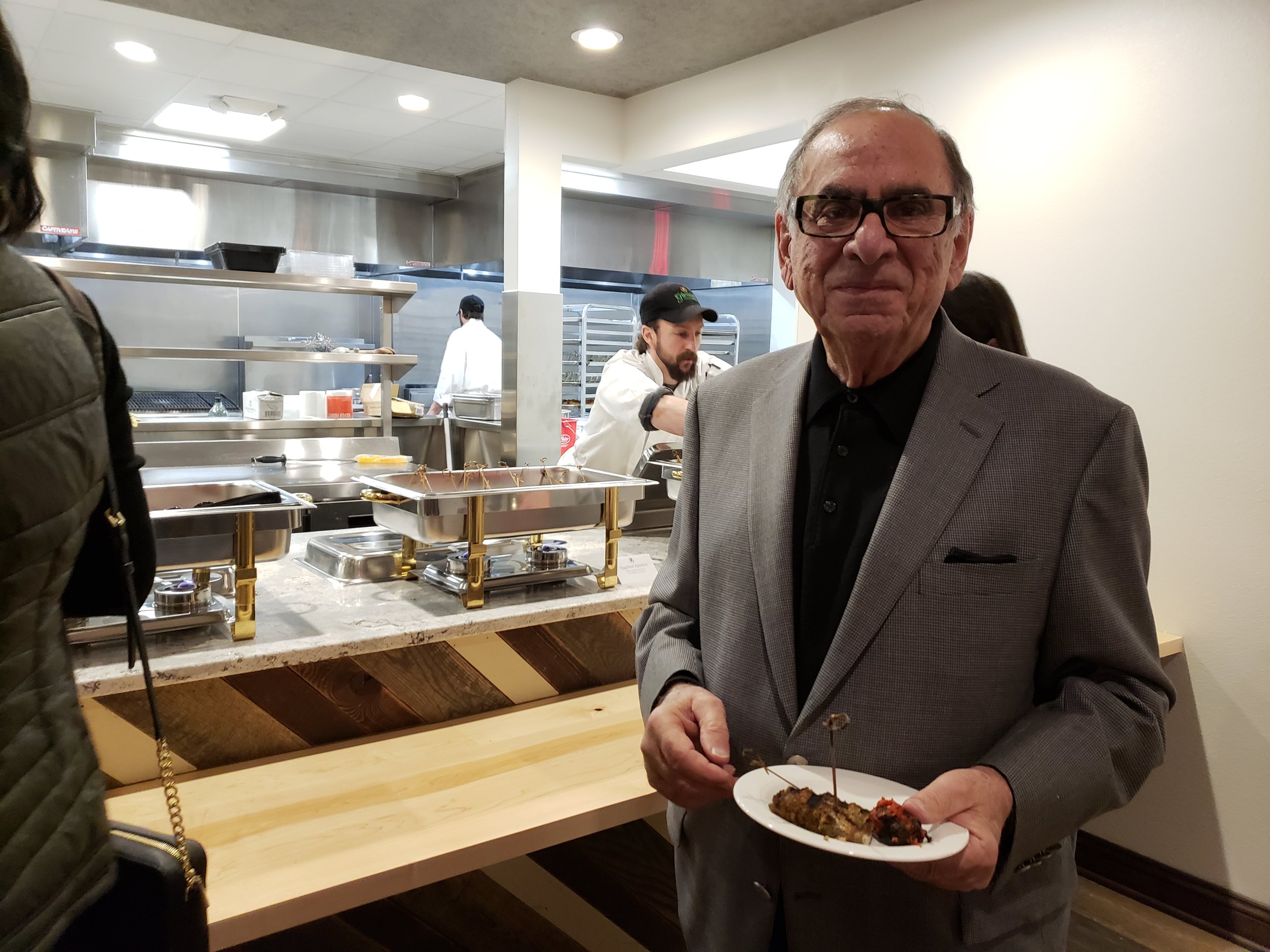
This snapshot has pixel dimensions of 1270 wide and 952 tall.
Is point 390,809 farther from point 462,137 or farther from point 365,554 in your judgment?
point 462,137

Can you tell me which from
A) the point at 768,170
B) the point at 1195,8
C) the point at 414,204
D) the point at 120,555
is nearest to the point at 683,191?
the point at 768,170

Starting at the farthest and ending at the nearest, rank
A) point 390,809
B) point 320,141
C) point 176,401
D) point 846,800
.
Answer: point 176,401
point 320,141
point 390,809
point 846,800

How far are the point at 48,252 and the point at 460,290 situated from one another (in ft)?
10.9

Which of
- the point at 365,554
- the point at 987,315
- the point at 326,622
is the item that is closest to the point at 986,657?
the point at 987,315

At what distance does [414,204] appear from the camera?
7.82 m

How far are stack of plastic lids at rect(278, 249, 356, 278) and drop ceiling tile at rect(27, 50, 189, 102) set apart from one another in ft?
3.58

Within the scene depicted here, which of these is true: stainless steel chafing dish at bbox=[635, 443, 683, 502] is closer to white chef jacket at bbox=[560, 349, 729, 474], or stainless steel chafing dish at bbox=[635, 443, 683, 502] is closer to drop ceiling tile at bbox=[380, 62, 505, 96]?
white chef jacket at bbox=[560, 349, 729, 474]

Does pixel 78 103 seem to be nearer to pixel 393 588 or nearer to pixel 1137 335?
pixel 393 588

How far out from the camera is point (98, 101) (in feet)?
Result: 18.6

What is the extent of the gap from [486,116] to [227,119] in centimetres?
181

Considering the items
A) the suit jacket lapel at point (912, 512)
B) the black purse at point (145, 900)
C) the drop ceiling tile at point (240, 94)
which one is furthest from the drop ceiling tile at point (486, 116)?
the black purse at point (145, 900)

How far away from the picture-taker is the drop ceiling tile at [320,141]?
6.20 metres

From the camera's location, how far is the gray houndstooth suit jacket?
1.08 meters

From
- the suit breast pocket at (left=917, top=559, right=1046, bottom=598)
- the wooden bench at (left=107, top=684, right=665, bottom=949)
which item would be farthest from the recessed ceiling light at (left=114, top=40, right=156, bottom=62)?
the suit breast pocket at (left=917, top=559, right=1046, bottom=598)
